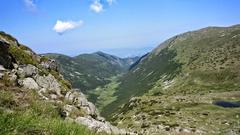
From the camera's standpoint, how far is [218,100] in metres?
126

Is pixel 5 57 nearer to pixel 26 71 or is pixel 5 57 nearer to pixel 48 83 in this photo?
pixel 26 71

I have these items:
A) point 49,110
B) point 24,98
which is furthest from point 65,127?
point 24,98

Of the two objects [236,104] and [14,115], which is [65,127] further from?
[236,104]

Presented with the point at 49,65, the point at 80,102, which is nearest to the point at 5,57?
the point at 80,102

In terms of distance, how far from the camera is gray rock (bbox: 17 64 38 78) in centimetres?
2837

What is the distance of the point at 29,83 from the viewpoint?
27453mm

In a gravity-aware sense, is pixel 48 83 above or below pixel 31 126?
above

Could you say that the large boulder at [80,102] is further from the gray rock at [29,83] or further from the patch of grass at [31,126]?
the patch of grass at [31,126]

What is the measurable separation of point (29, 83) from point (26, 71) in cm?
273

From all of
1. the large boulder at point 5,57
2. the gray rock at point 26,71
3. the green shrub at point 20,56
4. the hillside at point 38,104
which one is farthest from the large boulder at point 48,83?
the green shrub at point 20,56

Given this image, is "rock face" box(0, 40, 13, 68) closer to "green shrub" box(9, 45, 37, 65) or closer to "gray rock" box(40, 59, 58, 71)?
"green shrub" box(9, 45, 37, 65)

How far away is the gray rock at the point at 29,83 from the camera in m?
26.2

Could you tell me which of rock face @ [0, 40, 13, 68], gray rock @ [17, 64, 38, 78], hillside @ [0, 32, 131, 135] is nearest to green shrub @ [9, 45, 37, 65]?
hillside @ [0, 32, 131, 135]

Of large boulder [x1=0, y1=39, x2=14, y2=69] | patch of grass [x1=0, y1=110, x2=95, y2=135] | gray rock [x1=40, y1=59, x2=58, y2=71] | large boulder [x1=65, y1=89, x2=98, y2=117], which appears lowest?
large boulder [x1=65, y1=89, x2=98, y2=117]
